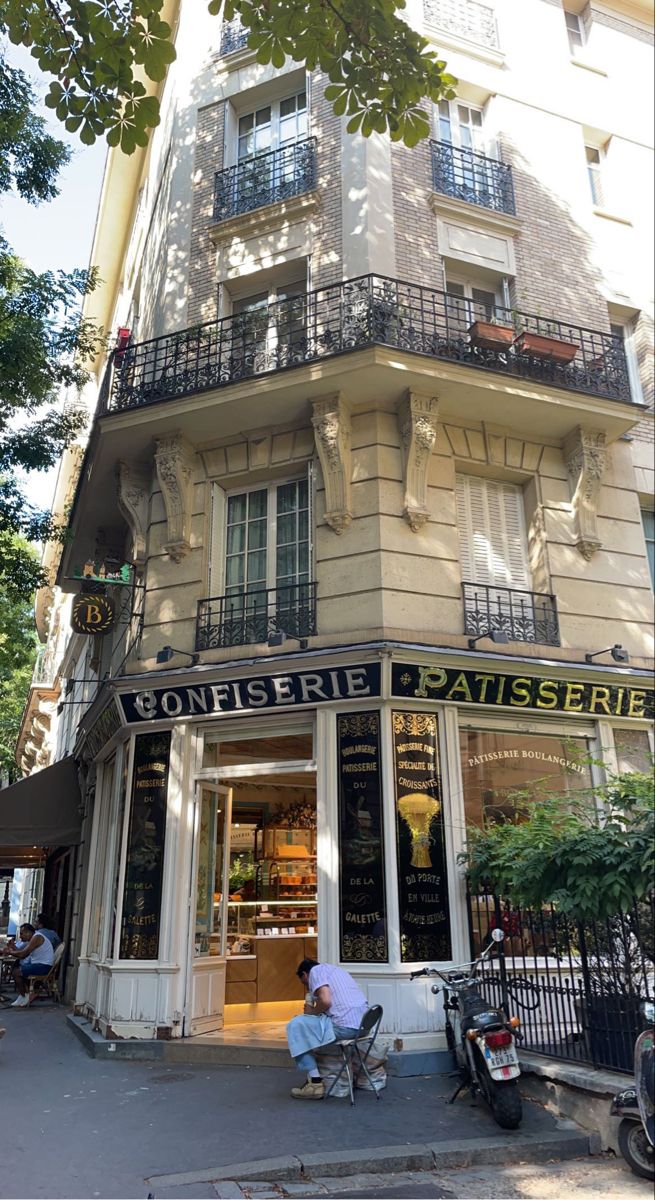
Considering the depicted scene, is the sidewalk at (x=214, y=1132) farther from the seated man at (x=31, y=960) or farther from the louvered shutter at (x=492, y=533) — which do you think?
the seated man at (x=31, y=960)

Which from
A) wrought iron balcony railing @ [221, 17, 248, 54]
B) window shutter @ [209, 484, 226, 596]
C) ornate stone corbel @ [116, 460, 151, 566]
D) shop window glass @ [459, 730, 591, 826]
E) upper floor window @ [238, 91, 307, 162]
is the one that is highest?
wrought iron balcony railing @ [221, 17, 248, 54]

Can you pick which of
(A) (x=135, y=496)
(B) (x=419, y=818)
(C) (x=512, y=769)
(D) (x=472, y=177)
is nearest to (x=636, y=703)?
(C) (x=512, y=769)

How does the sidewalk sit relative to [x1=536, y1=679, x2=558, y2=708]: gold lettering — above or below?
below

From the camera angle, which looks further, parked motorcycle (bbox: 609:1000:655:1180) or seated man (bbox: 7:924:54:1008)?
seated man (bbox: 7:924:54:1008)

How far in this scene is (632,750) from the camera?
11289 millimetres

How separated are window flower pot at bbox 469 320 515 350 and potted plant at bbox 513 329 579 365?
0.64 feet

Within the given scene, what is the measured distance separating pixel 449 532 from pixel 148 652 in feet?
14.3

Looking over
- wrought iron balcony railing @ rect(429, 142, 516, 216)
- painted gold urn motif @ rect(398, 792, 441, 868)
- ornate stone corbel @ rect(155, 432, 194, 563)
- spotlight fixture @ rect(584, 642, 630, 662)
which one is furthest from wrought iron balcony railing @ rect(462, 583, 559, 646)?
wrought iron balcony railing @ rect(429, 142, 516, 216)

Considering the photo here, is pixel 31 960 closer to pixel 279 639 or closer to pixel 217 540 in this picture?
pixel 217 540

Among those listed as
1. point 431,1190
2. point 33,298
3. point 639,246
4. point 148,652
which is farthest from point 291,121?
point 431,1190

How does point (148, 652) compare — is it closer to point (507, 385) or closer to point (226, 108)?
point (507, 385)

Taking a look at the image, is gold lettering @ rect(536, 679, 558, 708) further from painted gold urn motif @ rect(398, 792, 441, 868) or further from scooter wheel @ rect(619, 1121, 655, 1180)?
scooter wheel @ rect(619, 1121, 655, 1180)

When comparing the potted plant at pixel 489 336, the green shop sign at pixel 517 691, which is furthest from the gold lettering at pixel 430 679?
the potted plant at pixel 489 336

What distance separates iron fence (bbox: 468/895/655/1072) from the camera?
6.63m
